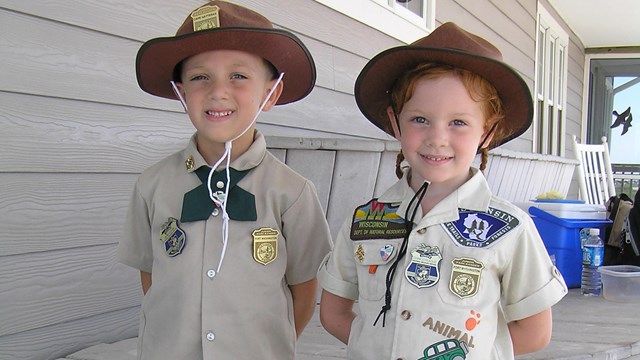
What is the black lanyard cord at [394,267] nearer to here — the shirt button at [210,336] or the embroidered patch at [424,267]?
the embroidered patch at [424,267]

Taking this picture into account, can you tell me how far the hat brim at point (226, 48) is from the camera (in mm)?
1486

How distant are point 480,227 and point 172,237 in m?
0.71

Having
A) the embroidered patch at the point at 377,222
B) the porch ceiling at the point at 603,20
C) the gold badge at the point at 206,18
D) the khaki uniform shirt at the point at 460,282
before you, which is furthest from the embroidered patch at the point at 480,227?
the porch ceiling at the point at 603,20

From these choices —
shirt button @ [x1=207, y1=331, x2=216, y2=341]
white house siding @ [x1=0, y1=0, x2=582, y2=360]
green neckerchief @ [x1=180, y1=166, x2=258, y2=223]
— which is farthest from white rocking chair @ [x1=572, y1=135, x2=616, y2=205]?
shirt button @ [x1=207, y1=331, x2=216, y2=341]

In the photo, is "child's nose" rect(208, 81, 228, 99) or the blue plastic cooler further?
the blue plastic cooler

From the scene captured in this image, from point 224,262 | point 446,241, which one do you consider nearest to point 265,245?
point 224,262

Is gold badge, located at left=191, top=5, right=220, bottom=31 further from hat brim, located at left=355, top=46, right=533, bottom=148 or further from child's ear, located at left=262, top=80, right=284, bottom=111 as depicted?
hat brim, located at left=355, top=46, right=533, bottom=148

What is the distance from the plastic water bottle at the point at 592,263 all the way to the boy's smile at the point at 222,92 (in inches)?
88.9

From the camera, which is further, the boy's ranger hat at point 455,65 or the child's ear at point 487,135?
the child's ear at point 487,135

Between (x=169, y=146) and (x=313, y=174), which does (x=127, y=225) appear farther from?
(x=313, y=174)

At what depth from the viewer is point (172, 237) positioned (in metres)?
1.51

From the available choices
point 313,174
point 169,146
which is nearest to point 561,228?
point 313,174

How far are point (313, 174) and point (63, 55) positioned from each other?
1.07 meters

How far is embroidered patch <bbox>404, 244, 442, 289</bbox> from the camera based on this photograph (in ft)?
4.23
